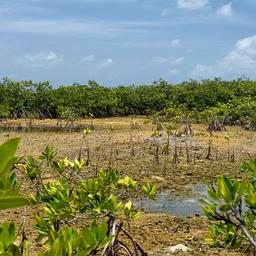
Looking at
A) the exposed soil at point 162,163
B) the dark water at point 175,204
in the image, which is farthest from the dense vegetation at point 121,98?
the dark water at point 175,204

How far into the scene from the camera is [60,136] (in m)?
15.8

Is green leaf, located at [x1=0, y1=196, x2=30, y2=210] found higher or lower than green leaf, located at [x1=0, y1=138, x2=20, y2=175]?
lower

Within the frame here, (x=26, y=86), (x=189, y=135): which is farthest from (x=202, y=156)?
(x=26, y=86)

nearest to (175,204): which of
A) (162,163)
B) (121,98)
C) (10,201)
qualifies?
(162,163)

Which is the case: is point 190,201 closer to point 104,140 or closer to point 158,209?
point 158,209

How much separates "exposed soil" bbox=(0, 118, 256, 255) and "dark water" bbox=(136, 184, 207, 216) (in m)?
0.26

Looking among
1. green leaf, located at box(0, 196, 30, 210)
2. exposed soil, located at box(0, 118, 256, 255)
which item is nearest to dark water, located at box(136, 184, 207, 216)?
exposed soil, located at box(0, 118, 256, 255)

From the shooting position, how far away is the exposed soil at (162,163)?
6004 millimetres

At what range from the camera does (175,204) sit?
25.6 feet

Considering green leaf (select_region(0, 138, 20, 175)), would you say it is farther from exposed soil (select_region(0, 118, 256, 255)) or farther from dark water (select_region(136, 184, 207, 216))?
dark water (select_region(136, 184, 207, 216))

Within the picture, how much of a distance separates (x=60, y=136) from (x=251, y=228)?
1345 cm

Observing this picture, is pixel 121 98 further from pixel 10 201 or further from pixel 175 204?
pixel 10 201

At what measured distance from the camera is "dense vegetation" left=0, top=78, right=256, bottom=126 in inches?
842

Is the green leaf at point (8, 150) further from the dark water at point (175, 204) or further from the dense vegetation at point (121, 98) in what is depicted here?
the dense vegetation at point (121, 98)
